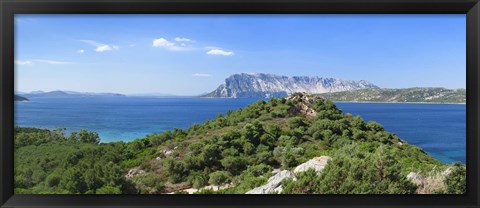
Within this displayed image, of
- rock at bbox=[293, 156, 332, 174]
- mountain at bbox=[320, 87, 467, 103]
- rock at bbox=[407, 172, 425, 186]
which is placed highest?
mountain at bbox=[320, 87, 467, 103]

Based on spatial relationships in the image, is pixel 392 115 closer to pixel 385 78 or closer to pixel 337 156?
pixel 385 78

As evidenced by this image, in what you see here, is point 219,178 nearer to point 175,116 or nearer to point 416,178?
point 175,116

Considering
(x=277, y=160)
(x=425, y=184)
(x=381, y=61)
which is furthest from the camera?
(x=381, y=61)

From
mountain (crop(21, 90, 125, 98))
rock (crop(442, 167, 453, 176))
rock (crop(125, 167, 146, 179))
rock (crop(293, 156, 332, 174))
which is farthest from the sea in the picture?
rock (crop(293, 156, 332, 174))

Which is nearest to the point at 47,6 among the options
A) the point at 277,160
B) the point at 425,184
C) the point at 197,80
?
the point at 197,80

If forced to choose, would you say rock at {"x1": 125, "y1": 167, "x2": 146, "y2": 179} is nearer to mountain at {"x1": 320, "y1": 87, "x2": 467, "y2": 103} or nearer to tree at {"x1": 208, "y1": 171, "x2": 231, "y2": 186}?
tree at {"x1": 208, "y1": 171, "x2": 231, "y2": 186}
